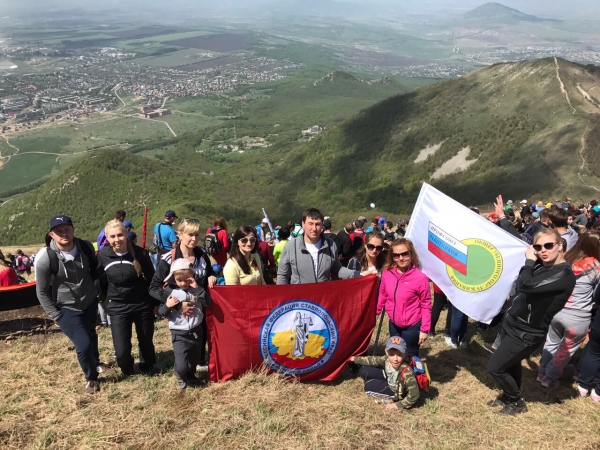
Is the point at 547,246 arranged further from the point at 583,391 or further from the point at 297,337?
the point at 297,337

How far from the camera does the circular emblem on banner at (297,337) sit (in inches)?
209

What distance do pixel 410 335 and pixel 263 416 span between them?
6.38ft

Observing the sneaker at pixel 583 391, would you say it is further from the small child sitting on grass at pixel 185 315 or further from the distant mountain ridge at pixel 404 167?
the distant mountain ridge at pixel 404 167

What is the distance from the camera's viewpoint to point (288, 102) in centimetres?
16862

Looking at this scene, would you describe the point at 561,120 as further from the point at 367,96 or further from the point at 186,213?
the point at 367,96

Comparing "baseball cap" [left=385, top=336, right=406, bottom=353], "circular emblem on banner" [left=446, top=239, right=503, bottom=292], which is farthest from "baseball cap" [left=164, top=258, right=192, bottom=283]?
"circular emblem on banner" [left=446, top=239, right=503, bottom=292]

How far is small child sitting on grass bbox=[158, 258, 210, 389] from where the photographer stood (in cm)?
485

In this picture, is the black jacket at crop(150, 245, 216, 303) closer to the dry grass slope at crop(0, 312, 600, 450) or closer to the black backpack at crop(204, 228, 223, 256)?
the dry grass slope at crop(0, 312, 600, 450)

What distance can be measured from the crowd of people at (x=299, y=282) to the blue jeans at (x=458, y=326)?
1.23m

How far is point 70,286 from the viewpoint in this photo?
4.89 m

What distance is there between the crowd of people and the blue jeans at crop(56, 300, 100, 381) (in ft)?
0.04

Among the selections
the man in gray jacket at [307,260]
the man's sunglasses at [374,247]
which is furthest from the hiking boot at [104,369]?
the man's sunglasses at [374,247]

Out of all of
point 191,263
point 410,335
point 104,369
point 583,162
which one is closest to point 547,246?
point 410,335

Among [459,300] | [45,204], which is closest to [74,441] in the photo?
[459,300]
